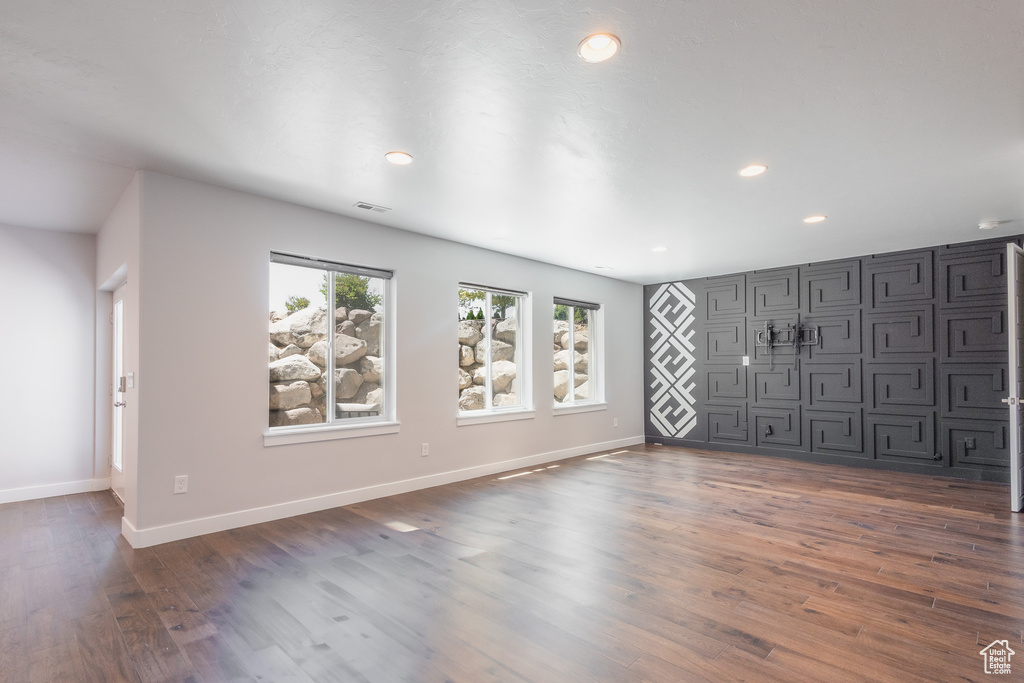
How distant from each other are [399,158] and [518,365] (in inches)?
131

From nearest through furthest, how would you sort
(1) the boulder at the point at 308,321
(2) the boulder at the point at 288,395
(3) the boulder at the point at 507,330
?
(2) the boulder at the point at 288,395 < (1) the boulder at the point at 308,321 < (3) the boulder at the point at 507,330

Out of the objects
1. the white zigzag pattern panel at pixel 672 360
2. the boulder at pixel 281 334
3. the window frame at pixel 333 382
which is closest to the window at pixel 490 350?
the window frame at pixel 333 382

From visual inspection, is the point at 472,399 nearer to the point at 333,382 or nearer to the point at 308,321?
the point at 333,382

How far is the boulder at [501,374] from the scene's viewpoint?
5758mm

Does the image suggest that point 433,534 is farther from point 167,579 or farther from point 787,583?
point 787,583

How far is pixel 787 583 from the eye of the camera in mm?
2697

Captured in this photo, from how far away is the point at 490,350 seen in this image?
5730 mm

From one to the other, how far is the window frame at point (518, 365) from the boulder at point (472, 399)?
0.14ft

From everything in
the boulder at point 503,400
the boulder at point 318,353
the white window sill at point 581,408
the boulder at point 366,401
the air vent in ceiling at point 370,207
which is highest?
the air vent in ceiling at point 370,207

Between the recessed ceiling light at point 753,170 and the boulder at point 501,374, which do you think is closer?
the recessed ceiling light at point 753,170

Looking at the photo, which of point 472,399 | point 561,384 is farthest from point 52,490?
point 561,384

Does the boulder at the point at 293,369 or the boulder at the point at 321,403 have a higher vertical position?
the boulder at the point at 293,369

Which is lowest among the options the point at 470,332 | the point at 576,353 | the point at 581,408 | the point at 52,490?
the point at 52,490

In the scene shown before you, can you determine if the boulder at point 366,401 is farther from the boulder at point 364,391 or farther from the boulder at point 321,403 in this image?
the boulder at point 321,403
